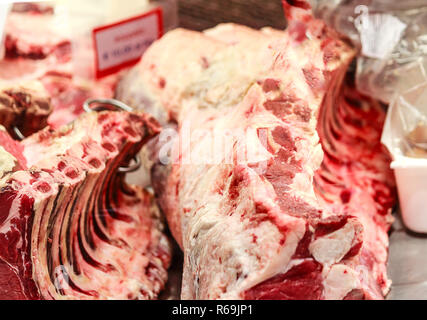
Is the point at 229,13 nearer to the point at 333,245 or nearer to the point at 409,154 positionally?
the point at 409,154

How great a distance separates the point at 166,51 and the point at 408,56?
2.31 ft

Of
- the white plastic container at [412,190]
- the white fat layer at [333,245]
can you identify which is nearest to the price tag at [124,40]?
the white plastic container at [412,190]

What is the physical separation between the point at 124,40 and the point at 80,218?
84 centimetres

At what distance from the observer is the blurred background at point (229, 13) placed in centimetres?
184

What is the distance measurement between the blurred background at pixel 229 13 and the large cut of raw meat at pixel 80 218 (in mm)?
606

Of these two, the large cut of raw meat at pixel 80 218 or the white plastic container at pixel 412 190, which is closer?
the large cut of raw meat at pixel 80 218

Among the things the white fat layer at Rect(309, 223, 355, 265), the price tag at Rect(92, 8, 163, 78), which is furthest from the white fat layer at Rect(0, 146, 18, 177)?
the price tag at Rect(92, 8, 163, 78)

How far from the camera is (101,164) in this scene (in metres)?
1.24

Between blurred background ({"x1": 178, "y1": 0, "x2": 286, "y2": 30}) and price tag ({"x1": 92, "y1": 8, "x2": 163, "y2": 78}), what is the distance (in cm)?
10

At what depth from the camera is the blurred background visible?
1844mm

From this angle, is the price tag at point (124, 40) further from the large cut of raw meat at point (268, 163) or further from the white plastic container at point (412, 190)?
the white plastic container at point (412, 190)

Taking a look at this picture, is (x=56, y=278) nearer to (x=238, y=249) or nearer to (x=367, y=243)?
(x=238, y=249)

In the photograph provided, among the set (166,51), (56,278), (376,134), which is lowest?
(56,278)
